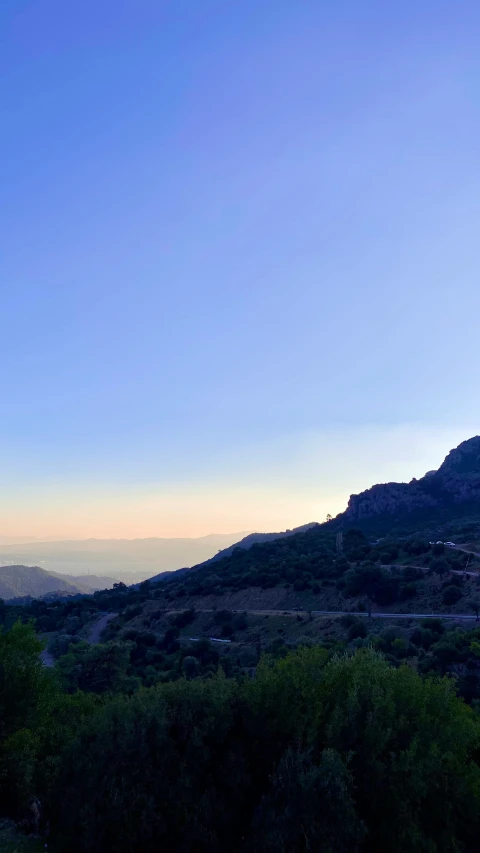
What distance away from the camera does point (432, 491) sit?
124 meters

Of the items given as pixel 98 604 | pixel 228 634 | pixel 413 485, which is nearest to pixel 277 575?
pixel 228 634

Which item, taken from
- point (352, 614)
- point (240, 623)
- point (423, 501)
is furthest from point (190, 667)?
point (423, 501)

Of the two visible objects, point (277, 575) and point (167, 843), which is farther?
point (277, 575)

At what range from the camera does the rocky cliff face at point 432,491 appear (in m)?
118

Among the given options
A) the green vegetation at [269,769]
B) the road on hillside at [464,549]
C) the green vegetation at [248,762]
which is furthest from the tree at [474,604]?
the green vegetation at [269,769]

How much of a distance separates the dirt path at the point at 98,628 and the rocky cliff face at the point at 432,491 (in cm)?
6534

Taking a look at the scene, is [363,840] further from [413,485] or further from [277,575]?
[413,485]

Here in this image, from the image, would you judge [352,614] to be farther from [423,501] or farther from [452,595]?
[423,501]

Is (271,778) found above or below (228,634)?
above

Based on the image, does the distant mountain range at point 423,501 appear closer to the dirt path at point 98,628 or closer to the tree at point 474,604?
the dirt path at point 98,628

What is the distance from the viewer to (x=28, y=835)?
15922 millimetres

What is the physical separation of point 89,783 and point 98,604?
90.8 m

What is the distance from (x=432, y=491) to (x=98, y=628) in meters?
79.6

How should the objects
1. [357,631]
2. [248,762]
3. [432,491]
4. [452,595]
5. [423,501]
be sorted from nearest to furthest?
[248,762], [357,631], [452,595], [423,501], [432,491]
